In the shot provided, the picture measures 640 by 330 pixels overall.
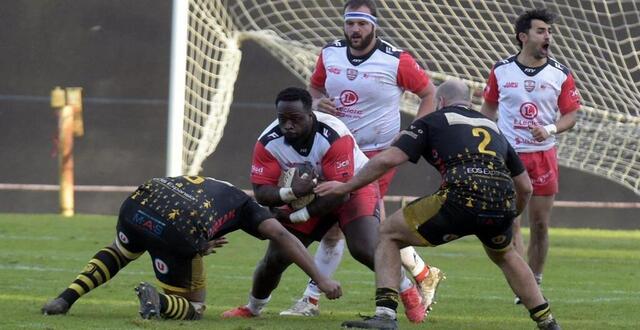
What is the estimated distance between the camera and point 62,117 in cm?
1964

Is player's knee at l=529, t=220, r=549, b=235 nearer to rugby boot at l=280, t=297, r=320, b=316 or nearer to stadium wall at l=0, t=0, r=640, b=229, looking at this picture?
rugby boot at l=280, t=297, r=320, b=316

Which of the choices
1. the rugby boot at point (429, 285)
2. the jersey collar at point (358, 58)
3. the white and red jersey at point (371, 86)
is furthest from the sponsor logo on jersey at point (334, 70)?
the rugby boot at point (429, 285)

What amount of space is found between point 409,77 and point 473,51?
5303mm

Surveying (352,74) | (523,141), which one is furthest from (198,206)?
(523,141)

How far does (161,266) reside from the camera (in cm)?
761

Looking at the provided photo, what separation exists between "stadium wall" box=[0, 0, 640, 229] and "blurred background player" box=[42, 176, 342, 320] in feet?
38.8

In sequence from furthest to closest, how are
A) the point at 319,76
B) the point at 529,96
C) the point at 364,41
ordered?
the point at 529,96
the point at 319,76
the point at 364,41

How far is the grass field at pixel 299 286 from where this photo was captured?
7785mm

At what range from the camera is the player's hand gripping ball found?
302 inches

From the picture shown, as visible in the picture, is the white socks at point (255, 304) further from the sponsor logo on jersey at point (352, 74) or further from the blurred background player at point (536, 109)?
the blurred background player at point (536, 109)

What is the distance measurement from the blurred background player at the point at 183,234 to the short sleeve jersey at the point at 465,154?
0.88 m

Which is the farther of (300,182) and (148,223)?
(300,182)

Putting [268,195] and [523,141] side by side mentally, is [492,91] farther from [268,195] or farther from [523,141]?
[268,195]

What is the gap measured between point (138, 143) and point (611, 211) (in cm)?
688
